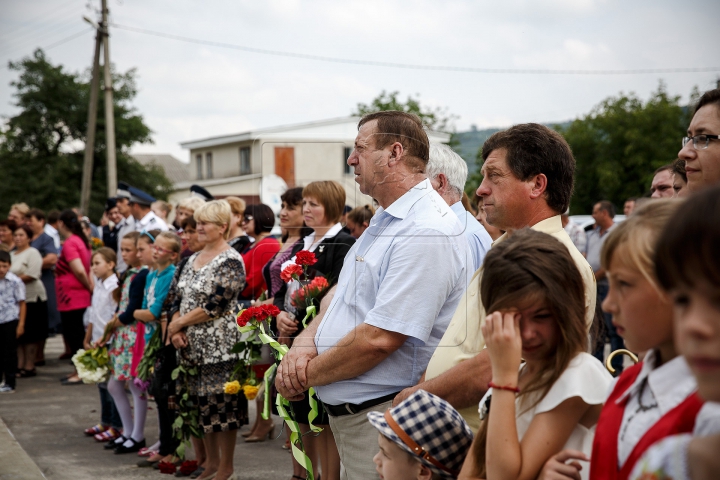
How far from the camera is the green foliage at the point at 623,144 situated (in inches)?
1574

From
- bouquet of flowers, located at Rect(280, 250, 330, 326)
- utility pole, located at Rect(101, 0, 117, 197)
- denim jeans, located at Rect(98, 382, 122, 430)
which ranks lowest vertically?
denim jeans, located at Rect(98, 382, 122, 430)

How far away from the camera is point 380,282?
2.88 metres

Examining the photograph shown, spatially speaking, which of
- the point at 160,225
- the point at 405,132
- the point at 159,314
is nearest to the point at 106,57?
the point at 160,225

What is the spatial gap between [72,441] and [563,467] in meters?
6.24

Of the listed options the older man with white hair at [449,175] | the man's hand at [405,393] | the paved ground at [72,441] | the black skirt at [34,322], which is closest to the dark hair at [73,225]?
the black skirt at [34,322]

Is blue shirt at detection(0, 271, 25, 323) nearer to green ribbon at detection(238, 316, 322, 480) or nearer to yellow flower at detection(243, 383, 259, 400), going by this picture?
yellow flower at detection(243, 383, 259, 400)

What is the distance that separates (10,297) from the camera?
361 inches

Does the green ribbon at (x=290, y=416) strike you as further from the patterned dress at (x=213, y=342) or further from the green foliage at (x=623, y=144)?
the green foliage at (x=623, y=144)

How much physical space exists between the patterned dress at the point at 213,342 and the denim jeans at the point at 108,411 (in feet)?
6.26

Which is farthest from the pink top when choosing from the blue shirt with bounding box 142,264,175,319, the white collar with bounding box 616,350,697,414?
the white collar with bounding box 616,350,697,414

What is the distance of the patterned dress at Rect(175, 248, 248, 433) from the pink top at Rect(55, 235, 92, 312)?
16.6ft

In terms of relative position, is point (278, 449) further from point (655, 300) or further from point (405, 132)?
point (655, 300)

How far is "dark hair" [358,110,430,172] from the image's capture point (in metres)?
3.00

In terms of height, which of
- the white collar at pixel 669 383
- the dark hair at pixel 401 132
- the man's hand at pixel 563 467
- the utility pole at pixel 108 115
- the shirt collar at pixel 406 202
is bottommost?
the man's hand at pixel 563 467
